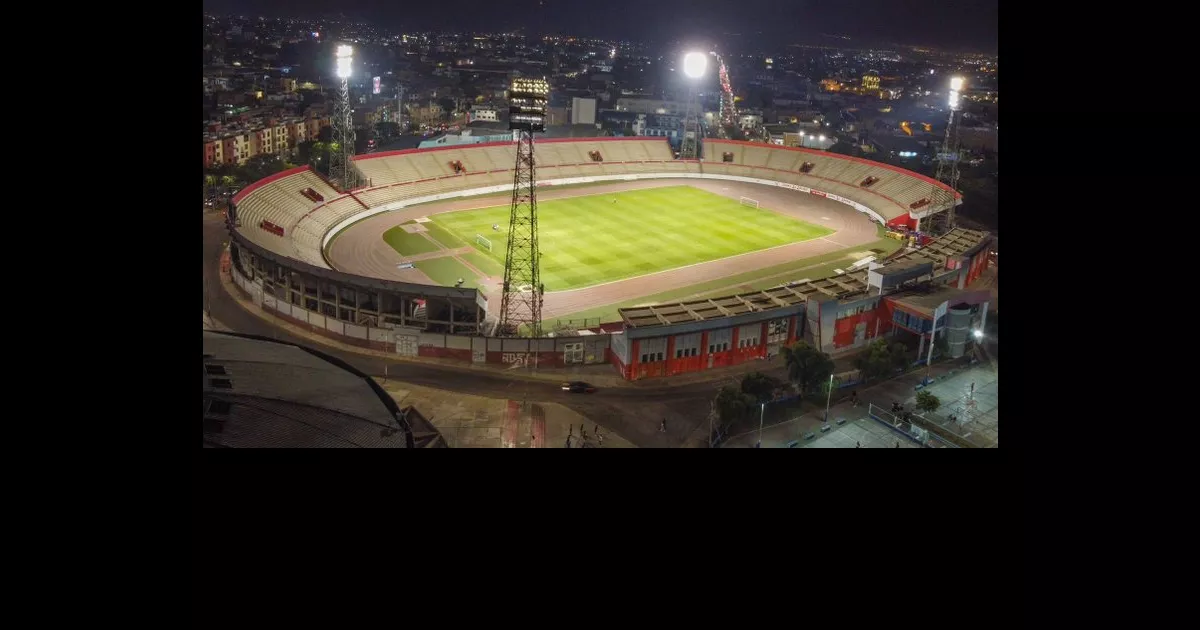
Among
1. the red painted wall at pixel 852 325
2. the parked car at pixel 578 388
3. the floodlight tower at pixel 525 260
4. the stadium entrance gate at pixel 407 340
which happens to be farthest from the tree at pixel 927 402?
the stadium entrance gate at pixel 407 340

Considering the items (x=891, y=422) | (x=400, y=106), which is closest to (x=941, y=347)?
(x=891, y=422)

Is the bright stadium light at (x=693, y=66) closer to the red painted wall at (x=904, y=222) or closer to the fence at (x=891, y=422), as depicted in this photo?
the red painted wall at (x=904, y=222)

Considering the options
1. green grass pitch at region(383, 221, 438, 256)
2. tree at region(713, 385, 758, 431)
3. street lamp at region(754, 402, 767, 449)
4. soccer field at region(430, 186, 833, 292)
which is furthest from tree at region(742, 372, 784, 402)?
green grass pitch at region(383, 221, 438, 256)

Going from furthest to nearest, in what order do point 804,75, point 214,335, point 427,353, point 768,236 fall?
point 804,75
point 768,236
point 427,353
point 214,335

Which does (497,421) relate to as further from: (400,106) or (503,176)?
(400,106)

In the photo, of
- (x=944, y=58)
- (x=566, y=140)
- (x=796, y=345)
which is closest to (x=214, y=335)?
(x=796, y=345)
